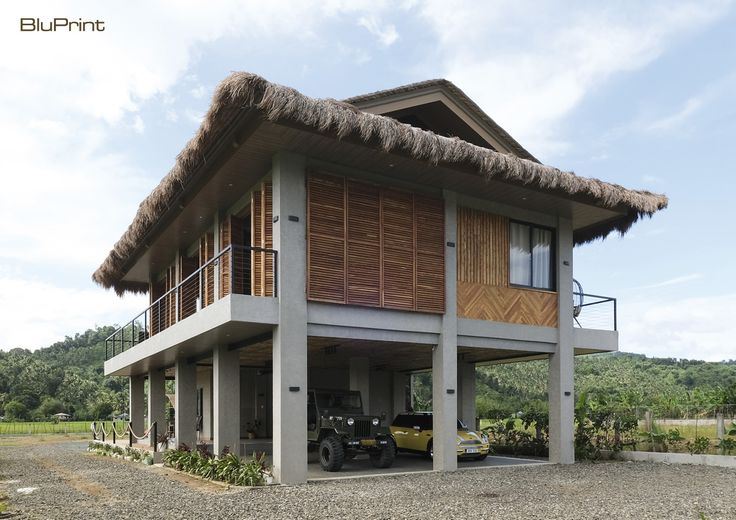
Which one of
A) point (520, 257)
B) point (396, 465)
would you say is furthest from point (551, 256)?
point (396, 465)

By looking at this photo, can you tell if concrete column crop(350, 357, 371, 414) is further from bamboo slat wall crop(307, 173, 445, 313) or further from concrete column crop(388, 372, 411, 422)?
concrete column crop(388, 372, 411, 422)

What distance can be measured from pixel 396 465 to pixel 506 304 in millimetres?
4857

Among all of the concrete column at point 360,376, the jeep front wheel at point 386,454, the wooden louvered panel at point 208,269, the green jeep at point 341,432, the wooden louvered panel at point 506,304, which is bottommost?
the jeep front wheel at point 386,454

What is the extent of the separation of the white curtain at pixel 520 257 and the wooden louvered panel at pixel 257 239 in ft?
21.5

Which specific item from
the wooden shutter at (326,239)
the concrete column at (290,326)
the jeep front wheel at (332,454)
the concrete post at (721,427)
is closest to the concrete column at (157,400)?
the jeep front wheel at (332,454)

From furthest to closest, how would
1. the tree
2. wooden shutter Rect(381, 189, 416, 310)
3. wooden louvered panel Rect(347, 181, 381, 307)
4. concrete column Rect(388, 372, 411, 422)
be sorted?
1. the tree
2. concrete column Rect(388, 372, 411, 422)
3. wooden shutter Rect(381, 189, 416, 310)
4. wooden louvered panel Rect(347, 181, 381, 307)

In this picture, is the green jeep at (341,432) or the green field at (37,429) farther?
the green field at (37,429)

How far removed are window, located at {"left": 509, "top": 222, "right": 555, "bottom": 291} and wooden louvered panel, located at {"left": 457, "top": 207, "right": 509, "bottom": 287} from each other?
0.34m

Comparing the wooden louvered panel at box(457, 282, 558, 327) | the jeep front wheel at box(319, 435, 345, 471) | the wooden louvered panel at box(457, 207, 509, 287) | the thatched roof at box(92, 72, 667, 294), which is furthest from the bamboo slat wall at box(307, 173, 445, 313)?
the jeep front wheel at box(319, 435, 345, 471)

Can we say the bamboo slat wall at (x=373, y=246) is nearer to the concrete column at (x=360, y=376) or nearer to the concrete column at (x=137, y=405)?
the concrete column at (x=360, y=376)

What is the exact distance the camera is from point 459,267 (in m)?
16.6

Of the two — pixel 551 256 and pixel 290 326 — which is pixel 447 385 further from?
pixel 551 256

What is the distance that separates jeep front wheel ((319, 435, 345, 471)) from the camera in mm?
15375

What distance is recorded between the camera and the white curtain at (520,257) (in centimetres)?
1786
